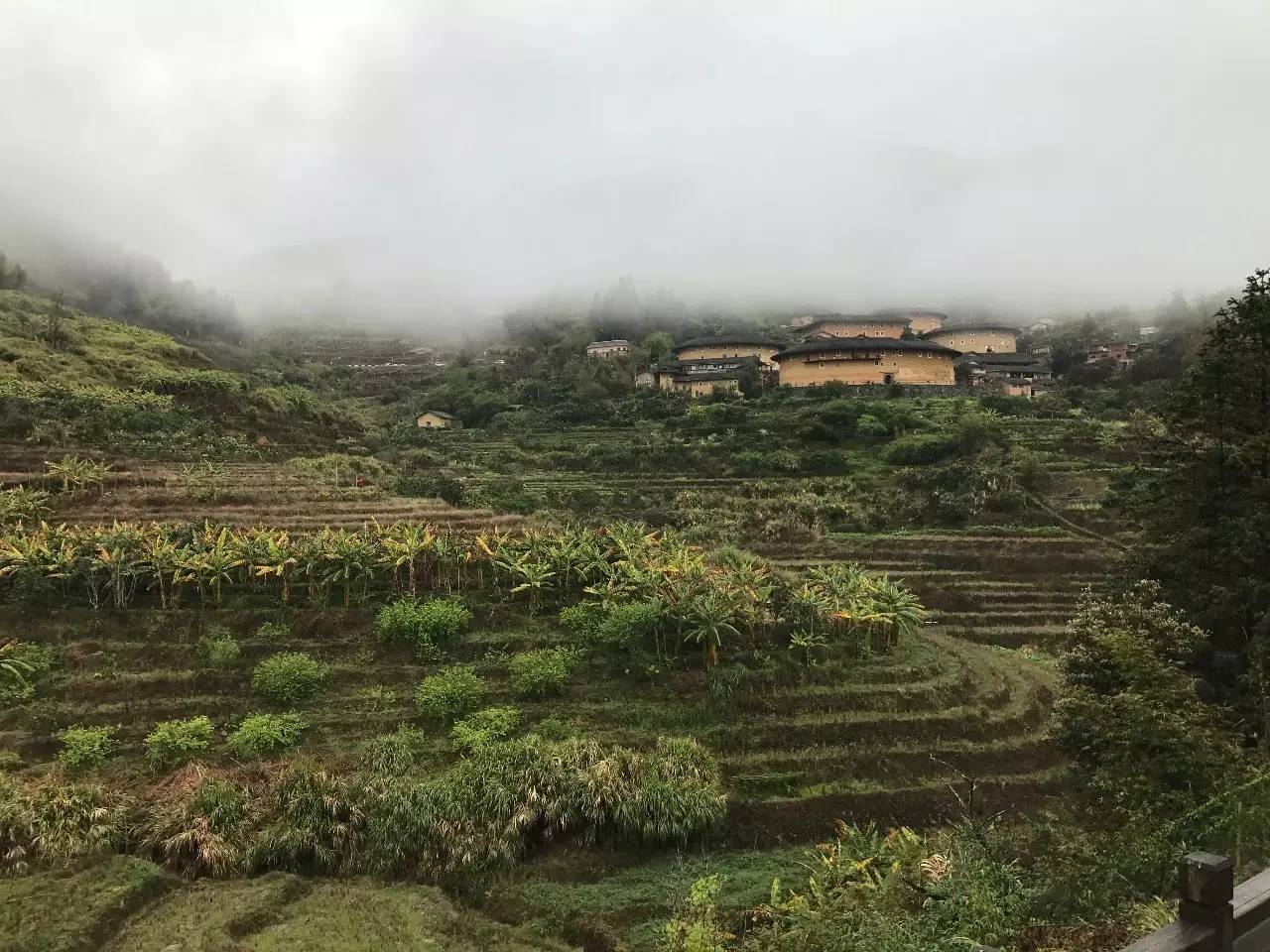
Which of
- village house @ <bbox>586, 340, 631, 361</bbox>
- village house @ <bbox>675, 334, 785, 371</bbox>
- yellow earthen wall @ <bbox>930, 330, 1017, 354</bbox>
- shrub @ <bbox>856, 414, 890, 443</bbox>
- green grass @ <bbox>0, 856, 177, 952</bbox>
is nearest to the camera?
green grass @ <bbox>0, 856, 177, 952</bbox>

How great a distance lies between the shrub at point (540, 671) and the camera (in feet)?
64.5

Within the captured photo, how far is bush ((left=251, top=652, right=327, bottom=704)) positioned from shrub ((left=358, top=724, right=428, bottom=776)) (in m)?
2.86

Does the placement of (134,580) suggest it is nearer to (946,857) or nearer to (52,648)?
(52,648)

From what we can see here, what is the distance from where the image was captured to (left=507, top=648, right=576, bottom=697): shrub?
1966cm

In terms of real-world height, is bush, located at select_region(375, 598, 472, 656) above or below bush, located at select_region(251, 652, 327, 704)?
above

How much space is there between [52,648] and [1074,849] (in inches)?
957

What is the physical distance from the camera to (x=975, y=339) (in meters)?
88.6

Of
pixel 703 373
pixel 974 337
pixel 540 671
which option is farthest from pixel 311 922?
pixel 974 337

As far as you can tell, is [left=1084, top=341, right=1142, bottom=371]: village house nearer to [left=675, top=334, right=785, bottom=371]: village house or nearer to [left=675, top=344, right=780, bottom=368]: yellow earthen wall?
[left=675, top=334, right=785, bottom=371]: village house

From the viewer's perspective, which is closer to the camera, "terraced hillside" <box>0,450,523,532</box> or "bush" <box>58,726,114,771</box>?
"bush" <box>58,726,114,771</box>

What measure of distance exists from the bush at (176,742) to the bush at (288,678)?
162cm

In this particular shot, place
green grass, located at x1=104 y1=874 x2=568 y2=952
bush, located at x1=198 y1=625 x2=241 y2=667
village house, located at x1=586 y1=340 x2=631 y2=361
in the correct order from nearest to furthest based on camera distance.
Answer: green grass, located at x1=104 y1=874 x2=568 y2=952 < bush, located at x1=198 y1=625 x2=241 y2=667 < village house, located at x1=586 y1=340 x2=631 y2=361

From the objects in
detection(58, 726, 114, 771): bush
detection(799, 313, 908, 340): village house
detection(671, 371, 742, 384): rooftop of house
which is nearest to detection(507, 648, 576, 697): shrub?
detection(58, 726, 114, 771): bush

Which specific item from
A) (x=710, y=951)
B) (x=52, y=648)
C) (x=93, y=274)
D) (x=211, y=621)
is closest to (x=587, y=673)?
(x=710, y=951)
